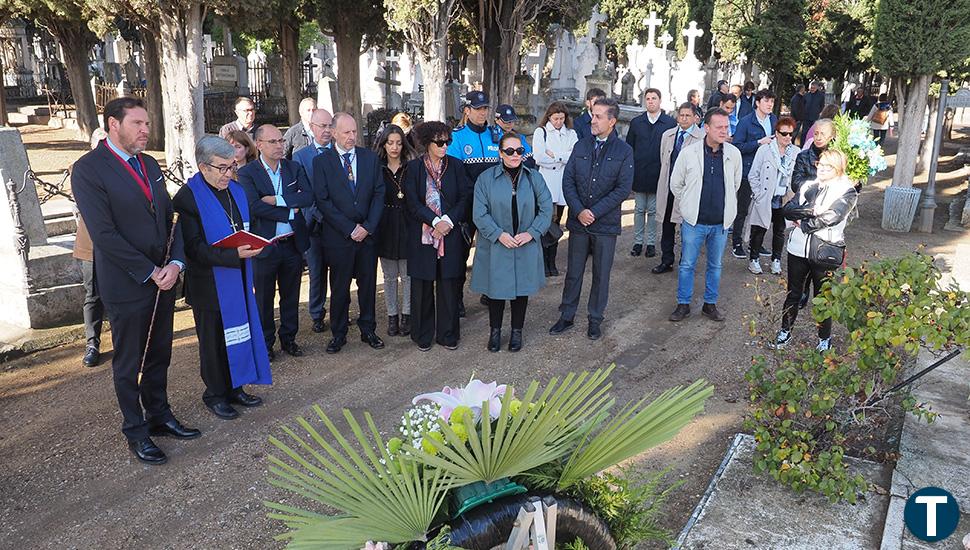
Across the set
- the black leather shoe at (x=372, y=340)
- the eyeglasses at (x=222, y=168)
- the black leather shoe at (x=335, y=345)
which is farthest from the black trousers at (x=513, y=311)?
the eyeglasses at (x=222, y=168)

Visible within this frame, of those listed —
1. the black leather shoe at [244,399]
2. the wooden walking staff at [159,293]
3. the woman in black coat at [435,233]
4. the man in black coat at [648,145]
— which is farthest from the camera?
the man in black coat at [648,145]

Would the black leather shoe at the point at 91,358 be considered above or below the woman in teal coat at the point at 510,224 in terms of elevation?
below

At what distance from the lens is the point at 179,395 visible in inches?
218

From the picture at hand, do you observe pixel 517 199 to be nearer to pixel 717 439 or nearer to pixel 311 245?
pixel 311 245

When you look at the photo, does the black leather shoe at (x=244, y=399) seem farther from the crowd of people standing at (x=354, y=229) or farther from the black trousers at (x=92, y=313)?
the black trousers at (x=92, y=313)

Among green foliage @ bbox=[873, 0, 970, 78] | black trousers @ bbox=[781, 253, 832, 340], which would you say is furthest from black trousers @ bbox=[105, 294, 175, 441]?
green foliage @ bbox=[873, 0, 970, 78]

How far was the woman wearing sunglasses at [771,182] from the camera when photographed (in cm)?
844

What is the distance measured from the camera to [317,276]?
669 cm

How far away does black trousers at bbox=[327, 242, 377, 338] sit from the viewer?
628cm

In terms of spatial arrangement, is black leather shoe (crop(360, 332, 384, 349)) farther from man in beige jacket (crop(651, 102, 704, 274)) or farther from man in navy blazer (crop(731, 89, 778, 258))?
man in navy blazer (crop(731, 89, 778, 258))

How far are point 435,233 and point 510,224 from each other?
60 cm

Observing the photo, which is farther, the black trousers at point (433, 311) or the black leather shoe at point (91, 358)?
the black trousers at point (433, 311)

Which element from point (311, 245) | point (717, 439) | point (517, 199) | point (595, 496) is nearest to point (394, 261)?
point (311, 245)

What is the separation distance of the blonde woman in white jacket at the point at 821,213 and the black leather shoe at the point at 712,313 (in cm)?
113
